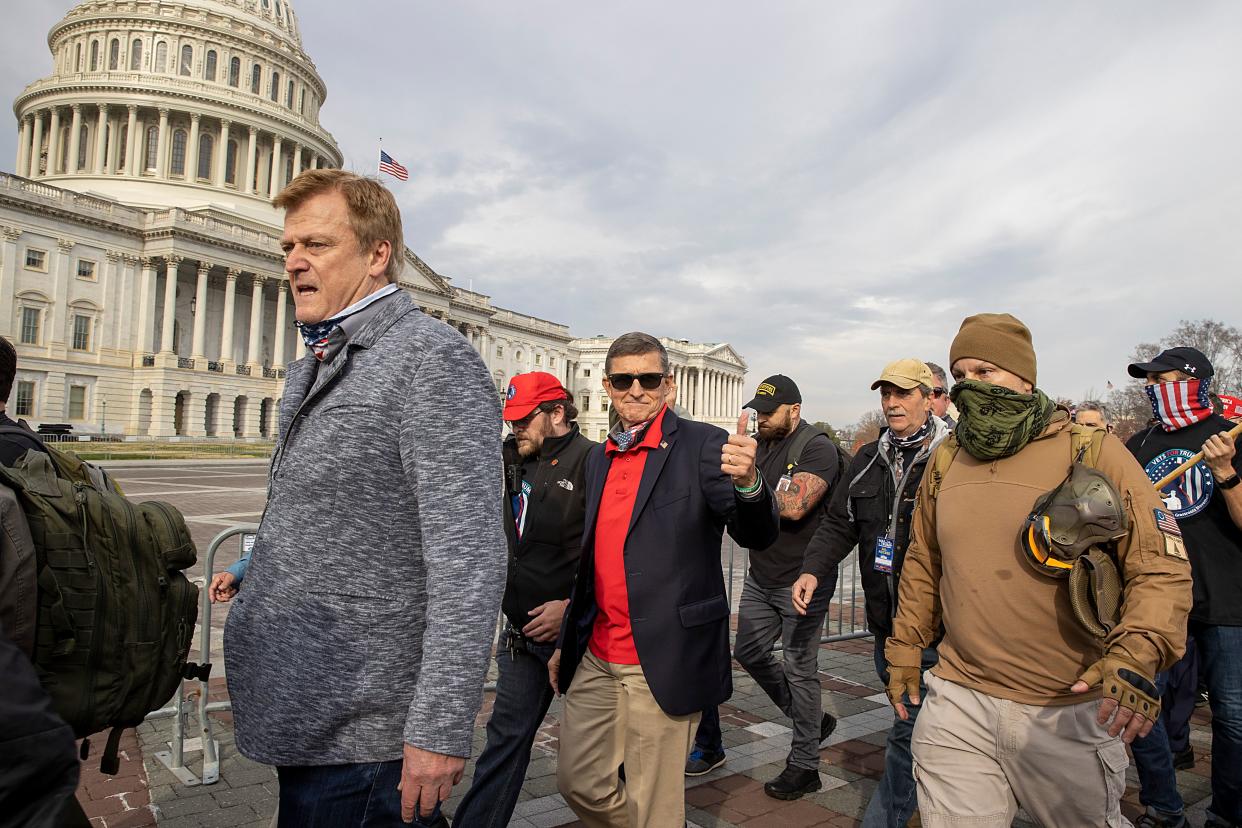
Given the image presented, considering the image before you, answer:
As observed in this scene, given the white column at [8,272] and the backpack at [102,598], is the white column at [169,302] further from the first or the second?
the backpack at [102,598]

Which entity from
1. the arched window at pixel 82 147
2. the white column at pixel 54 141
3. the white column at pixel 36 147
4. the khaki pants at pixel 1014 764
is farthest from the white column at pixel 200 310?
the khaki pants at pixel 1014 764

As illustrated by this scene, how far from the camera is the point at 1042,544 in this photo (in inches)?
101

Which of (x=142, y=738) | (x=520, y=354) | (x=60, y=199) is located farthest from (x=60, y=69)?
(x=142, y=738)

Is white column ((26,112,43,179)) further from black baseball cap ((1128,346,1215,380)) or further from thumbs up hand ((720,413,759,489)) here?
black baseball cap ((1128,346,1215,380))

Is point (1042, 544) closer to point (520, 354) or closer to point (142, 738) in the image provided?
point (142, 738)

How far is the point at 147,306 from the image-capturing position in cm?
5656

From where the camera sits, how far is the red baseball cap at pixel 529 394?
4180 mm

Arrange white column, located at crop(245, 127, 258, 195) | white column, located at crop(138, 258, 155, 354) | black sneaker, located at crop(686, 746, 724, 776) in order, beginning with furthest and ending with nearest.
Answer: white column, located at crop(245, 127, 258, 195), white column, located at crop(138, 258, 155, 354), black sneaker, located at crop(686, 746, 724, 776)

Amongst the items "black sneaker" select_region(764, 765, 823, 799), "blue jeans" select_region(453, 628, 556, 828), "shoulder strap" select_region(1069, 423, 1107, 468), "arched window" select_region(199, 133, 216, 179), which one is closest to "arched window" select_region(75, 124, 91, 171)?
"arched window" select_region(199, 133, 216, 179)

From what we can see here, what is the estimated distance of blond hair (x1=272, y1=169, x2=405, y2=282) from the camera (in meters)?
2.22

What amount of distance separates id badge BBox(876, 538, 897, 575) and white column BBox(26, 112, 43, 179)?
270 feet

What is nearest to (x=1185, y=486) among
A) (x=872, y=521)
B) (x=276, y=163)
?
(x=872, y=521)

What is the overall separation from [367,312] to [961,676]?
2.24 m

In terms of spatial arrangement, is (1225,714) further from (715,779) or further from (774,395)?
(774,395)
